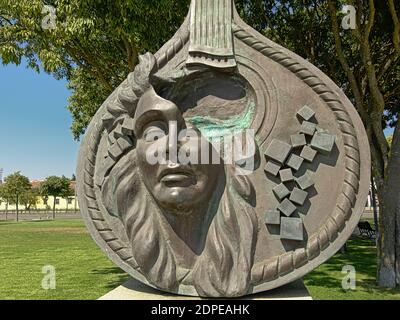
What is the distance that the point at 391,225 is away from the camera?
7.60 m

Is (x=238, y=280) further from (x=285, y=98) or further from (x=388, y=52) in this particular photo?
(x=388, y=52)

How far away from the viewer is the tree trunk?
24.2 ft

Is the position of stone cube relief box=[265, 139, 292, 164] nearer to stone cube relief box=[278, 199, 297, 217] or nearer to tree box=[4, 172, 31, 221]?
stone cube relief box=[278, 199, 297, 217]

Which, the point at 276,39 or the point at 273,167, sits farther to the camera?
the point at 276,39

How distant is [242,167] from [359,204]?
101 cm

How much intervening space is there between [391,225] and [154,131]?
5.93 metres

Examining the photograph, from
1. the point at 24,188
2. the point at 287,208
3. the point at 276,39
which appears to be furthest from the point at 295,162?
the point at 24,188

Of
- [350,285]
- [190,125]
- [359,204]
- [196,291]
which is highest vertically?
[190,125]

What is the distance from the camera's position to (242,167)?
3.54m

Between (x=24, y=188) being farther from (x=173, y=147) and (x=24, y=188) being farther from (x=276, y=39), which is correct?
(x=173, y=147)

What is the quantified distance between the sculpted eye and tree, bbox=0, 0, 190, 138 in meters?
3.41

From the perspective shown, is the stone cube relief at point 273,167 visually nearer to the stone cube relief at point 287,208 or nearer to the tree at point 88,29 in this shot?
the stone cube relief at point 287,208

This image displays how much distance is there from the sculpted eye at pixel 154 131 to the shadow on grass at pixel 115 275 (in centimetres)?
518

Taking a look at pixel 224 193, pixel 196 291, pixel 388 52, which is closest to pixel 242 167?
pixel 224 193
